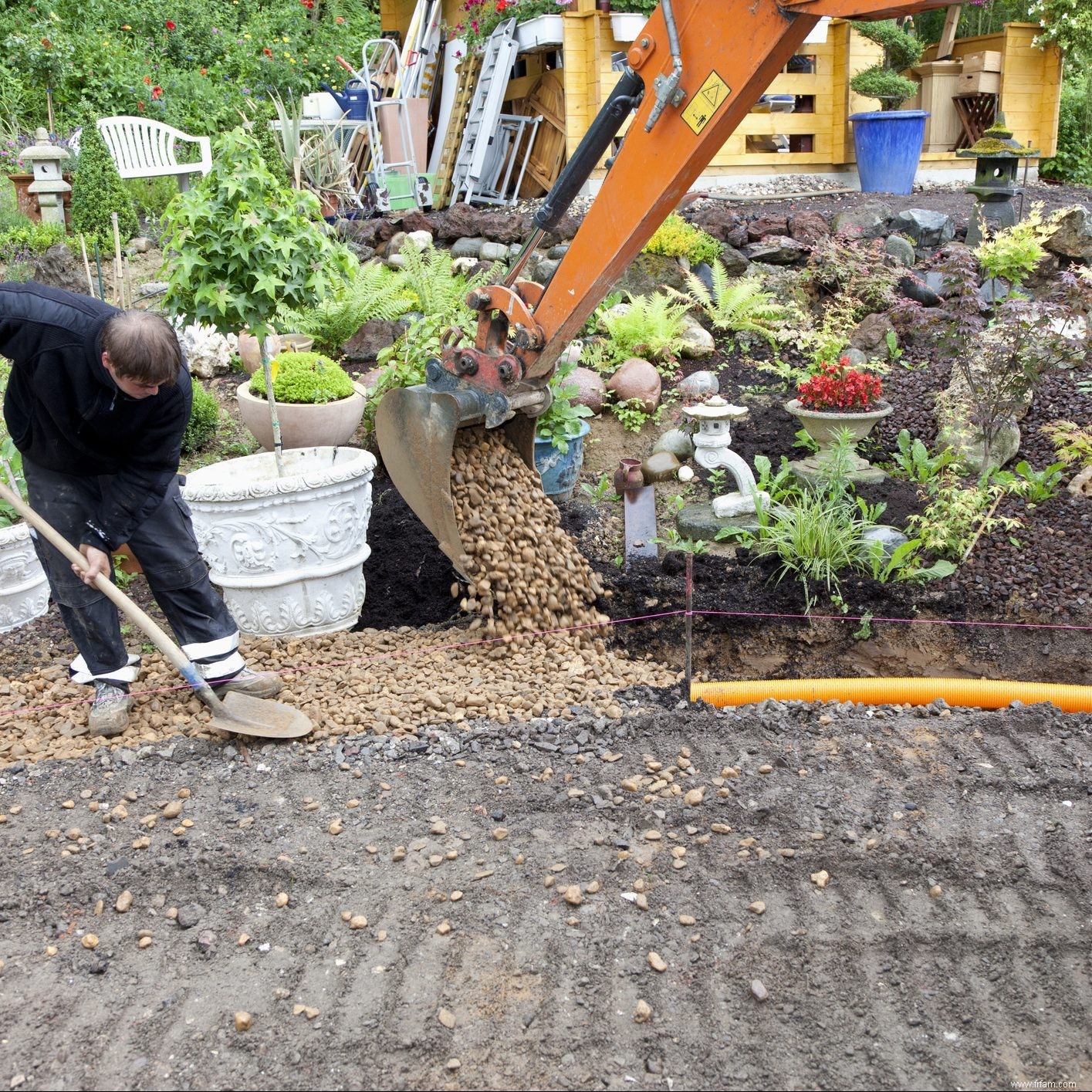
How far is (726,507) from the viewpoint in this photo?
4.99m

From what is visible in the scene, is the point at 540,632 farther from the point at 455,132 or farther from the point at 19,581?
the point at 455,132

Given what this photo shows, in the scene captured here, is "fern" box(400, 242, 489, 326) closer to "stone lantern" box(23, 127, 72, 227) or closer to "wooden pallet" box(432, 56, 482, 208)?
"wooden pallet" box(432, 56, 482, 208)

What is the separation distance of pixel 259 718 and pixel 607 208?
215cm

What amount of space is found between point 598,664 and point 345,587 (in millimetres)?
1165

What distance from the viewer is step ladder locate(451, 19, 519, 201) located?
31.3 feet

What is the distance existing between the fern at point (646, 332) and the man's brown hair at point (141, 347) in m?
4.02

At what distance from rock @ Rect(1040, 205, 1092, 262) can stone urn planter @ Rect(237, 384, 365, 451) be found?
17.7 feet

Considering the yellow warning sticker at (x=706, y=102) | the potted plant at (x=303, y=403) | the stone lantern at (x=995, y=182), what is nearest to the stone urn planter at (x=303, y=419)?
the potted plant at (x=303, y=403)

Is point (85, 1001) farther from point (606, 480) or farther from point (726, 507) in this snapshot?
point (606, 480)

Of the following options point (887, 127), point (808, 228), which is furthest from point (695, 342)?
point (887, 127)

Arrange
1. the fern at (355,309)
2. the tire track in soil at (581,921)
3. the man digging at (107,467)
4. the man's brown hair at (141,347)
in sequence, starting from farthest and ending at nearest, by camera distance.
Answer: the fern at (355,309) < the man digging at (107,467) < the man's brown hair at (141,347) < the tire track in soil at (581,921)

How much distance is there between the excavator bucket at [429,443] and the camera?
159 inches

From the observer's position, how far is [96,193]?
870 centimetres

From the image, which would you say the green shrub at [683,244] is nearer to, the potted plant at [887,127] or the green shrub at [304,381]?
the potted plant at [887,127]
